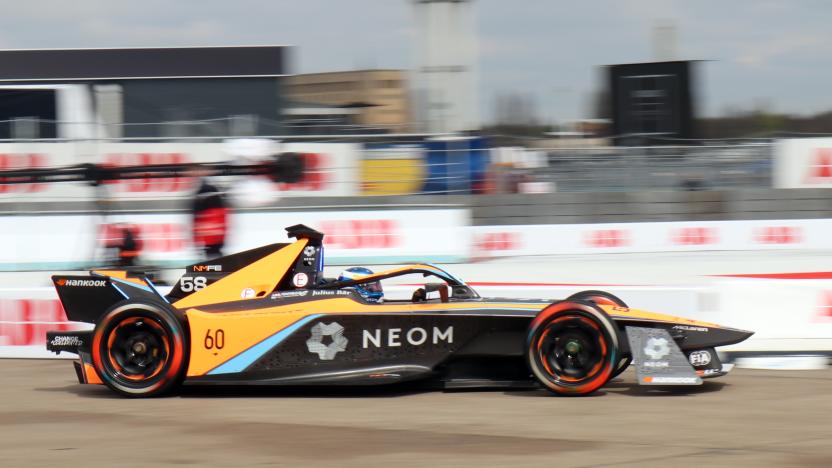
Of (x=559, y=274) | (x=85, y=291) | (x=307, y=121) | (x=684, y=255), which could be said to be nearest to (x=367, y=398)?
(x=85, y=291)

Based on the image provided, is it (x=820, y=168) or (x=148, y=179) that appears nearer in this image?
(x=148, y=179)

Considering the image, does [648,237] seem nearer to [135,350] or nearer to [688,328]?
[688,328]

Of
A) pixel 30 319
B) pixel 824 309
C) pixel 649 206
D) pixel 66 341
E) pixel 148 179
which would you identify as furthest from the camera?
pixel 649 206

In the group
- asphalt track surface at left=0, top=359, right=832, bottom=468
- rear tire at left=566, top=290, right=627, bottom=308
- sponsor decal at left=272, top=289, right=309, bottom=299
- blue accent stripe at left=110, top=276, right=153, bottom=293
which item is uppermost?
blue accent stripe at left=110, top=276, right=153, bottom=293

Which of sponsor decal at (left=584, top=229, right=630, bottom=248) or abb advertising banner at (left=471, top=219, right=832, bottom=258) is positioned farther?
sponsor decal at (left=584, top=229, right=630, bottom=248)

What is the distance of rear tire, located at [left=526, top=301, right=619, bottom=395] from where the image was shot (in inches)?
275

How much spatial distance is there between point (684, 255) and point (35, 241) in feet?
31.9

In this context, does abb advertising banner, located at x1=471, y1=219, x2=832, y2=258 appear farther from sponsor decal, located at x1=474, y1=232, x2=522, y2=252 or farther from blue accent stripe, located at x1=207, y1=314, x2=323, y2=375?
blue accent stripe, located at x1=207, y1=314, x2=323, y2=375

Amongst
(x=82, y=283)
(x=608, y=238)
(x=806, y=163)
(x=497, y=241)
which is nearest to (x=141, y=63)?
(x=497, y=241)

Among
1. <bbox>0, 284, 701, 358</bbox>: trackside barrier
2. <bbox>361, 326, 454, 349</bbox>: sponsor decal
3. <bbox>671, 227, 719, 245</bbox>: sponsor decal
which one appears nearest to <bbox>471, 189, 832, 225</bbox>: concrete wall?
<bbox>671, 227, 719, 245</bbox>: sponsor decal

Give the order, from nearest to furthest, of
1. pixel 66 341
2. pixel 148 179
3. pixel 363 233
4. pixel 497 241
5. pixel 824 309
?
pixel 66 341 < pixel 824 309 < pixel 363 233 < pixel 148 179 < pixel 497 241

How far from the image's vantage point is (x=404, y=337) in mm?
7211

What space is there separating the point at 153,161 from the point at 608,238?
24.5 ft

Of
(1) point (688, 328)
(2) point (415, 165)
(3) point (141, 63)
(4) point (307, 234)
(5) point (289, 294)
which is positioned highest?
(3) point (141, 63)
